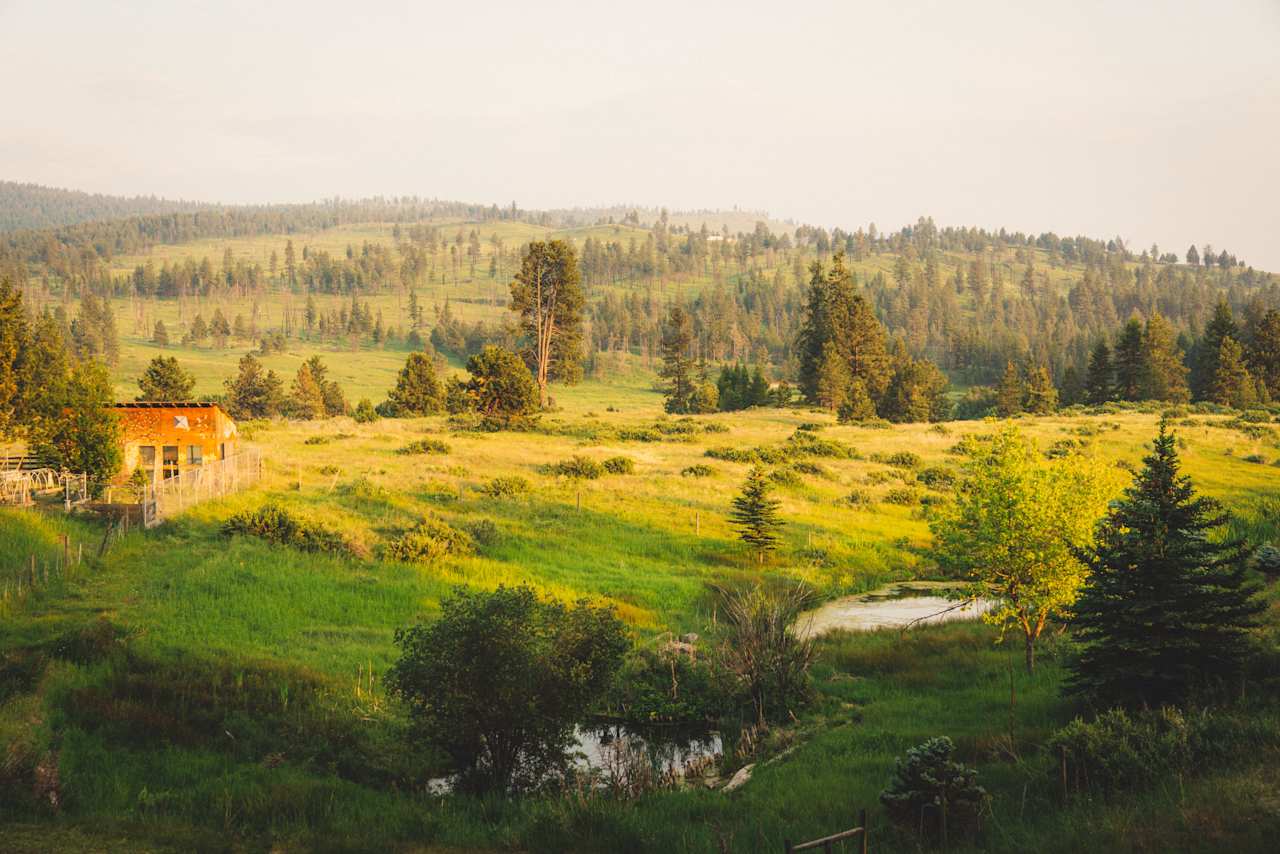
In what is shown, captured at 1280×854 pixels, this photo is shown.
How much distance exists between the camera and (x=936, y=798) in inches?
417

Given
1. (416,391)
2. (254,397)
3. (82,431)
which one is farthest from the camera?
(254,397)

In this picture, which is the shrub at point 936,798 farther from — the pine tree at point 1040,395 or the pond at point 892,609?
the pine tree at point 1040,395

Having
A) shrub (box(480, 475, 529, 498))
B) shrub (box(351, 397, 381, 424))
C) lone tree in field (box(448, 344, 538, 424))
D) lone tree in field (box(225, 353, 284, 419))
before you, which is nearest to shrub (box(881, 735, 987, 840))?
shrub (box(480, 475, 529, 498))

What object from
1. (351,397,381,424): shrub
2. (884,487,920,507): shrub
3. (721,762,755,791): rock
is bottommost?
(351,397,381,424): shrub

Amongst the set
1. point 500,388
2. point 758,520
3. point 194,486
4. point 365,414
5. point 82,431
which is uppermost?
point 82,431

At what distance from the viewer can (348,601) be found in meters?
22.6

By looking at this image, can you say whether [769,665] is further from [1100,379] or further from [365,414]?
[1100,379]

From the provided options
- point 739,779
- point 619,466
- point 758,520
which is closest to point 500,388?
point 619,466

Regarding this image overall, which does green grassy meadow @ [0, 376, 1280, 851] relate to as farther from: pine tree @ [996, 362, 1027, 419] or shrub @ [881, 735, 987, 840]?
pine tree @ [996, 362, 1027, 419]

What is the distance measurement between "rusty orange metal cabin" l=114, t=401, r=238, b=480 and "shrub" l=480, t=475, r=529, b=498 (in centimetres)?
1346

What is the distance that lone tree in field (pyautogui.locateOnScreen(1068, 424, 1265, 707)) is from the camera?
1166cm

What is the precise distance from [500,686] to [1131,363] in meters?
97.2

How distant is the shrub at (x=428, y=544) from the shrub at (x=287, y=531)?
5.08ft

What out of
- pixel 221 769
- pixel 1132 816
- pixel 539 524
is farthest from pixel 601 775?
pixel 539 524
